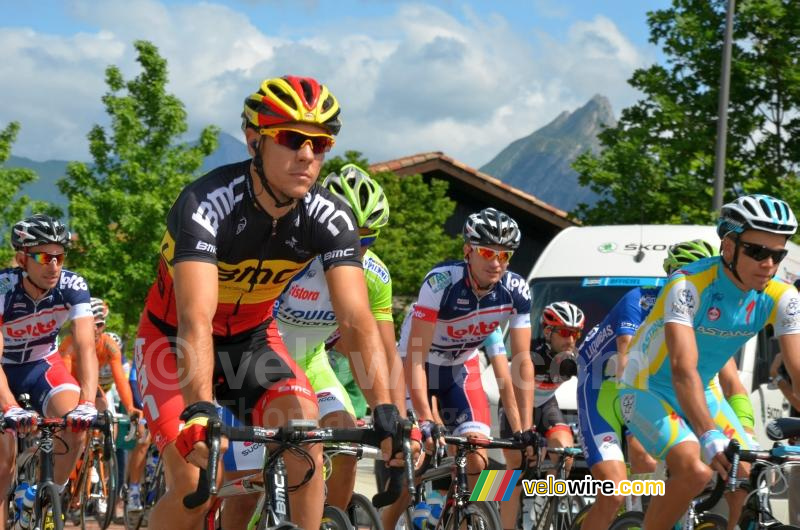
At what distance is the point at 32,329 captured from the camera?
30.2 feet

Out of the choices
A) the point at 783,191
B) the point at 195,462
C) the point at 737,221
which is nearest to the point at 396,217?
the point at 783,191

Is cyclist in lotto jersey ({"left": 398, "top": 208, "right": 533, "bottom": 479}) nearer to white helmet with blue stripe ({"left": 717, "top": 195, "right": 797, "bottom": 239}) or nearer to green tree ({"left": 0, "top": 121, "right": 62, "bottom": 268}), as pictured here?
white helmet with blue stripe ({"left": 717, "top": 195, "right": 797, "bottom": 239})

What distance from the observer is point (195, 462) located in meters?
4.31

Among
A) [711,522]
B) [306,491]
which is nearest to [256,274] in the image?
[306,491]

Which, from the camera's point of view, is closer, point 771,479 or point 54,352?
point 771,479

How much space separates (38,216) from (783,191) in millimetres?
16800

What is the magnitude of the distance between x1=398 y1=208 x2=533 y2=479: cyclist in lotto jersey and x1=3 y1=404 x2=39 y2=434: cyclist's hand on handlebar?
93.9 inches

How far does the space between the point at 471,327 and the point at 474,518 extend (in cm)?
194

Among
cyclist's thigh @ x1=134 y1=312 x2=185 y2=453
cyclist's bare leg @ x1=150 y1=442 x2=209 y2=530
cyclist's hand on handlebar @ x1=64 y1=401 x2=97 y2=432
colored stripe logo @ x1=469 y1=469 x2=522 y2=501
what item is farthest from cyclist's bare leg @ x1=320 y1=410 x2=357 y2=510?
cyclist's bare leg @ x1=150 y1=442 x2=209 y2=530

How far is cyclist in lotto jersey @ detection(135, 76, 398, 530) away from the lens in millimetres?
4875

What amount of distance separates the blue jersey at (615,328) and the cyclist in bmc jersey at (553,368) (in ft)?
4.21

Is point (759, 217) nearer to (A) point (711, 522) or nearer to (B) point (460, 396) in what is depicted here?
(A) point (711, 522)

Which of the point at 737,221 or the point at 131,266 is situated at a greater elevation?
the point at 131,266

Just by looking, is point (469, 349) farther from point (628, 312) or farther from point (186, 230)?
point (186, 230)
